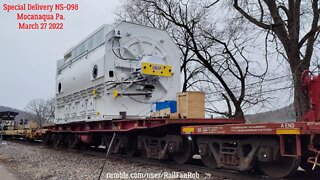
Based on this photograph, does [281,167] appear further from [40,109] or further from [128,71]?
[40,109]

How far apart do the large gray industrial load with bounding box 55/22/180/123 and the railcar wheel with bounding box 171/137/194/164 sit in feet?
8.09

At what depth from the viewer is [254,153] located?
748 cm

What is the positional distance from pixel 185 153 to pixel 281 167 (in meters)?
3.26

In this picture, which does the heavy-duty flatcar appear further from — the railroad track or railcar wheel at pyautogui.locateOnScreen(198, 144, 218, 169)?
the railroad track

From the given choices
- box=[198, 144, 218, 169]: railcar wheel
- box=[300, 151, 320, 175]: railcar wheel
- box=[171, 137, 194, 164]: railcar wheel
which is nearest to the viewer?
box=[300, 151, 320, 175]: railcar wheel

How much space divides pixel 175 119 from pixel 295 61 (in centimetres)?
933

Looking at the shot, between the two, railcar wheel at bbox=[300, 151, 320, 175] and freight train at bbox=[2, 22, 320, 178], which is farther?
railcar wheel at bbox=[300, 151, 320, 175]

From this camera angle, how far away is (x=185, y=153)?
396 inches

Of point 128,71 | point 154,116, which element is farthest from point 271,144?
point 128,71

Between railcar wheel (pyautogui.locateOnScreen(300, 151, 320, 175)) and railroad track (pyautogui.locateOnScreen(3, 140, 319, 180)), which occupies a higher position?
railcar wheel (pyautogui.locateOnScreen(300, 151, 320, 175))

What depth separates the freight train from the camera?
23.6 ft

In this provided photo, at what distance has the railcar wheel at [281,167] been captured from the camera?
22.8 ft

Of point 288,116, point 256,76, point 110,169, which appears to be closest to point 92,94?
point 110,169

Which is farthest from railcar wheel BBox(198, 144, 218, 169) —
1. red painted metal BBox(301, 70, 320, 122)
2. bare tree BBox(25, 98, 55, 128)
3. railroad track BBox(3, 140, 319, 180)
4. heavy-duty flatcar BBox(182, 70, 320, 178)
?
bare tree BBox(25, 98, 55, 128)
